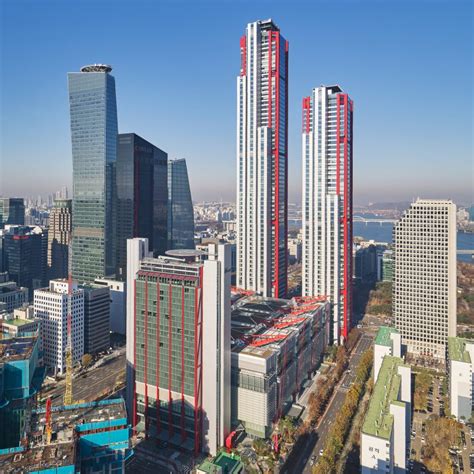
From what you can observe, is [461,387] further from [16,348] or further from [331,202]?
[16,348]

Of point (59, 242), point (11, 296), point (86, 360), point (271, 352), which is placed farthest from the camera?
point (59, 242)

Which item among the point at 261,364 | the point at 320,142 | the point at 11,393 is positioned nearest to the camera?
the point at 11,393

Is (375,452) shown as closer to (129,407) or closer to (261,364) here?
(261,364)

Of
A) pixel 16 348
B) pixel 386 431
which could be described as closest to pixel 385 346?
pixel 386 431

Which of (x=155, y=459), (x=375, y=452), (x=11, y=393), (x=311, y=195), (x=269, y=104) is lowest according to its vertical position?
(x=155, y=459)

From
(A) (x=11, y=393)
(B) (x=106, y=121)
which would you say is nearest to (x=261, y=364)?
(A) (x=11, y=393)

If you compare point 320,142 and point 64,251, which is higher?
point 320,142

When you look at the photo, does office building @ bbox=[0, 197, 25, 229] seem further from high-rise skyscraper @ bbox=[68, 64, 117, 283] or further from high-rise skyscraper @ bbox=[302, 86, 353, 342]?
high-rise skyscraper @ bbox=[302, 86, 353, 342]

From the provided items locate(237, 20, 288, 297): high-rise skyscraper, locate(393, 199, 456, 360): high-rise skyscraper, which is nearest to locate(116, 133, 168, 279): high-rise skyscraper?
locate(237, 20, 288, 297): high-rise skyscraper

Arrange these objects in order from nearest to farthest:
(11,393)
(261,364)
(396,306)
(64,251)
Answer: (11,393)
(261,364)
(396,306)
(64,251)
